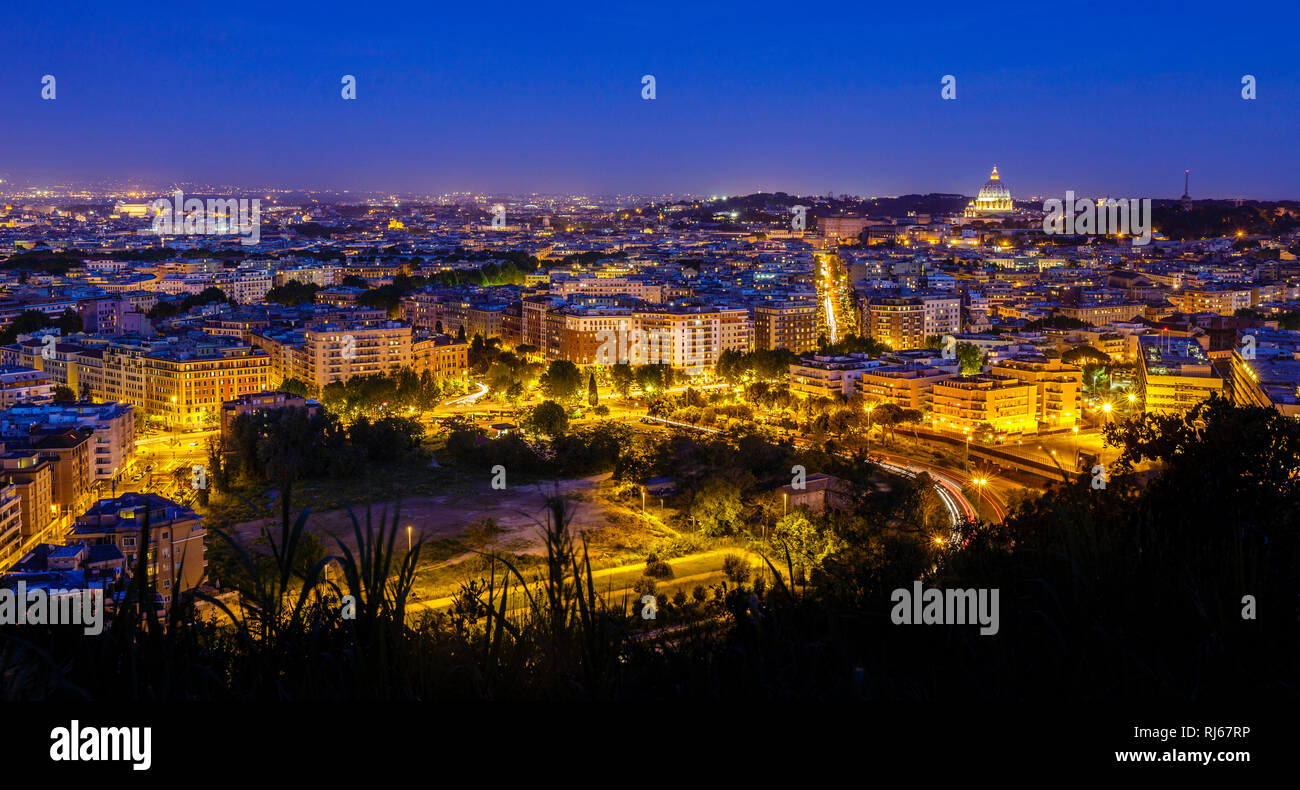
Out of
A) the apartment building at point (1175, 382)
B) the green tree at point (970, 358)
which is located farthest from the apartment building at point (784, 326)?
the apartment building at point (1175, 382)

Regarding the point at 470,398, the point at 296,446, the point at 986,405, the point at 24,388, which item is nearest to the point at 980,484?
the point at 986,405

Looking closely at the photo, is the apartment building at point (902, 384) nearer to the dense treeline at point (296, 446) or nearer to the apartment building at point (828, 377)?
the apartment building at point (828, 377)

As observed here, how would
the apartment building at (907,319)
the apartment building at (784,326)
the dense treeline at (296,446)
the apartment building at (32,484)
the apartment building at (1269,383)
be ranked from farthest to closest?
the apartment building at (907,319)
the apartment building at (784,326)
the dense treeline at (296,446)
the apartment building at (1269,383)
the apartment building at (32,484)

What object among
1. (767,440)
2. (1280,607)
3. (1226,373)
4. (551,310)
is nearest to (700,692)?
(1280,607)

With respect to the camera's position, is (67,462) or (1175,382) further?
(1175,382)

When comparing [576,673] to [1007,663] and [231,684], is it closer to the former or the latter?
[231,684]

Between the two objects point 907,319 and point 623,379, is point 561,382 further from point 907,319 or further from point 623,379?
point 907,319

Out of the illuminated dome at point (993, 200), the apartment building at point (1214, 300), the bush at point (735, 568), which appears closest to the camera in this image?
the bush at point (735, 568)

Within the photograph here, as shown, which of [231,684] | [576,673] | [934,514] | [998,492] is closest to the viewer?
[576,673]
